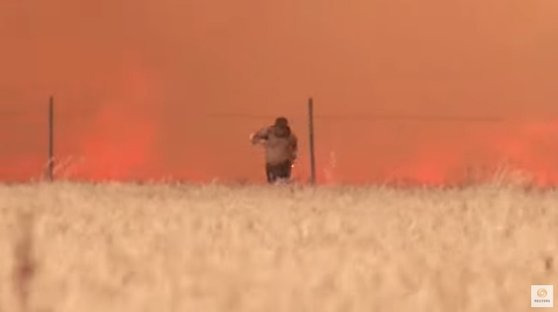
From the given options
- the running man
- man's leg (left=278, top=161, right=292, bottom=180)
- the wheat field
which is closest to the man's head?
the running man

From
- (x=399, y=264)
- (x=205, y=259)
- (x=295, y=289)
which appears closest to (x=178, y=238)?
(x=205, y=259)

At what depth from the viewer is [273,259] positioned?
4.34m

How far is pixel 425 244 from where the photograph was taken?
16.6 ft

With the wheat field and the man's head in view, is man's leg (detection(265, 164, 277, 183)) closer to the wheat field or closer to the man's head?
the man's head

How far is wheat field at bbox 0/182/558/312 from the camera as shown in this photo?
3.59 m

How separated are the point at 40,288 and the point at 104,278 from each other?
0.71 feet

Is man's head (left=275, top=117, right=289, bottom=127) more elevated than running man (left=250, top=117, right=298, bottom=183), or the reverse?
man's head (left=275, top=117, right=289, bottom=127)

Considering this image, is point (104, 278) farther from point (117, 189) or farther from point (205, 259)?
point (117, 189)

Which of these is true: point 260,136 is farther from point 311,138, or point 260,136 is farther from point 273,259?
point 273,259

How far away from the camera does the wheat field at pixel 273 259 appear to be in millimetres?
3590

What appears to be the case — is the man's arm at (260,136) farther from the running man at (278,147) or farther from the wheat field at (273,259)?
the wheat field at (273,259)

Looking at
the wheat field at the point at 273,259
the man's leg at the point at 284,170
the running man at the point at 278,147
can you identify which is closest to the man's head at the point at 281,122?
the running man at the point at 278,147

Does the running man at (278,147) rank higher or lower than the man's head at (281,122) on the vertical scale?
lower

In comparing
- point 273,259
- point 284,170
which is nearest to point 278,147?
point 284,170
